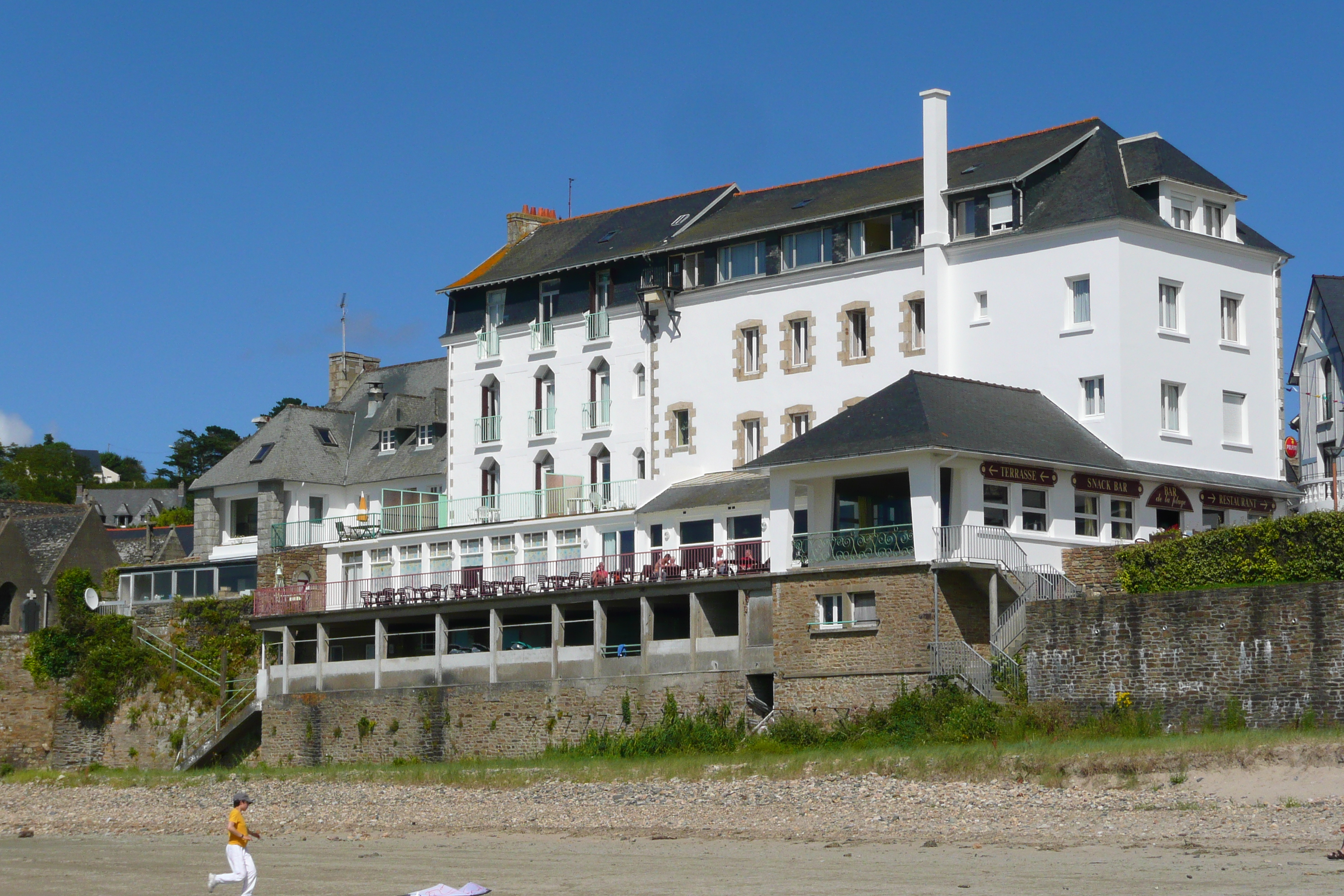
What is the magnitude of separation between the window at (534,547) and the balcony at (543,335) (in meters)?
5.42

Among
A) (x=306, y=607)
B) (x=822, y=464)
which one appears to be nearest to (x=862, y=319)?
(x=822, y=464)

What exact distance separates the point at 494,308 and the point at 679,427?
8.04 meters

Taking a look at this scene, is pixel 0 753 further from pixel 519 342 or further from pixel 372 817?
Result: pixel 372 817

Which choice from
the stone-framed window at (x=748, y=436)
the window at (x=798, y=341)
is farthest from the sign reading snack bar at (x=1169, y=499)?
the stone-framed window at (x=748, y=436)

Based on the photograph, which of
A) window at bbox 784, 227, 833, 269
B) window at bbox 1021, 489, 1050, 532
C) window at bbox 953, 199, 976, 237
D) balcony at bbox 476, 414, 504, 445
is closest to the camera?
window at bbox 1021, 489, 1050, 532

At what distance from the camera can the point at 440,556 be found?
5016cm

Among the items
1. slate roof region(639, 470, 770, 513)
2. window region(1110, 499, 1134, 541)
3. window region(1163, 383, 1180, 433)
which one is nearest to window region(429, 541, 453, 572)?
slate roof region(639, 470, 770, 513)

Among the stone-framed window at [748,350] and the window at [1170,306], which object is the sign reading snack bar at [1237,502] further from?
the stone-framed window at [748,350]

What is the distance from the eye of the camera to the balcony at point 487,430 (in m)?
52.2

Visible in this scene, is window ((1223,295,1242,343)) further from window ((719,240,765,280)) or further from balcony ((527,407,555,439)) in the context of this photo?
balcony ((527,407,555,439))

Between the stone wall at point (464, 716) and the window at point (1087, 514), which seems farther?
the stone wall at point (464, 716)

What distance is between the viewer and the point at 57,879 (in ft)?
92.4

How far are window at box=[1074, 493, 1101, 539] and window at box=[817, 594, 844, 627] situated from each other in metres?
5.16

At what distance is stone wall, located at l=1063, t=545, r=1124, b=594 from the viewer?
1473 inches
